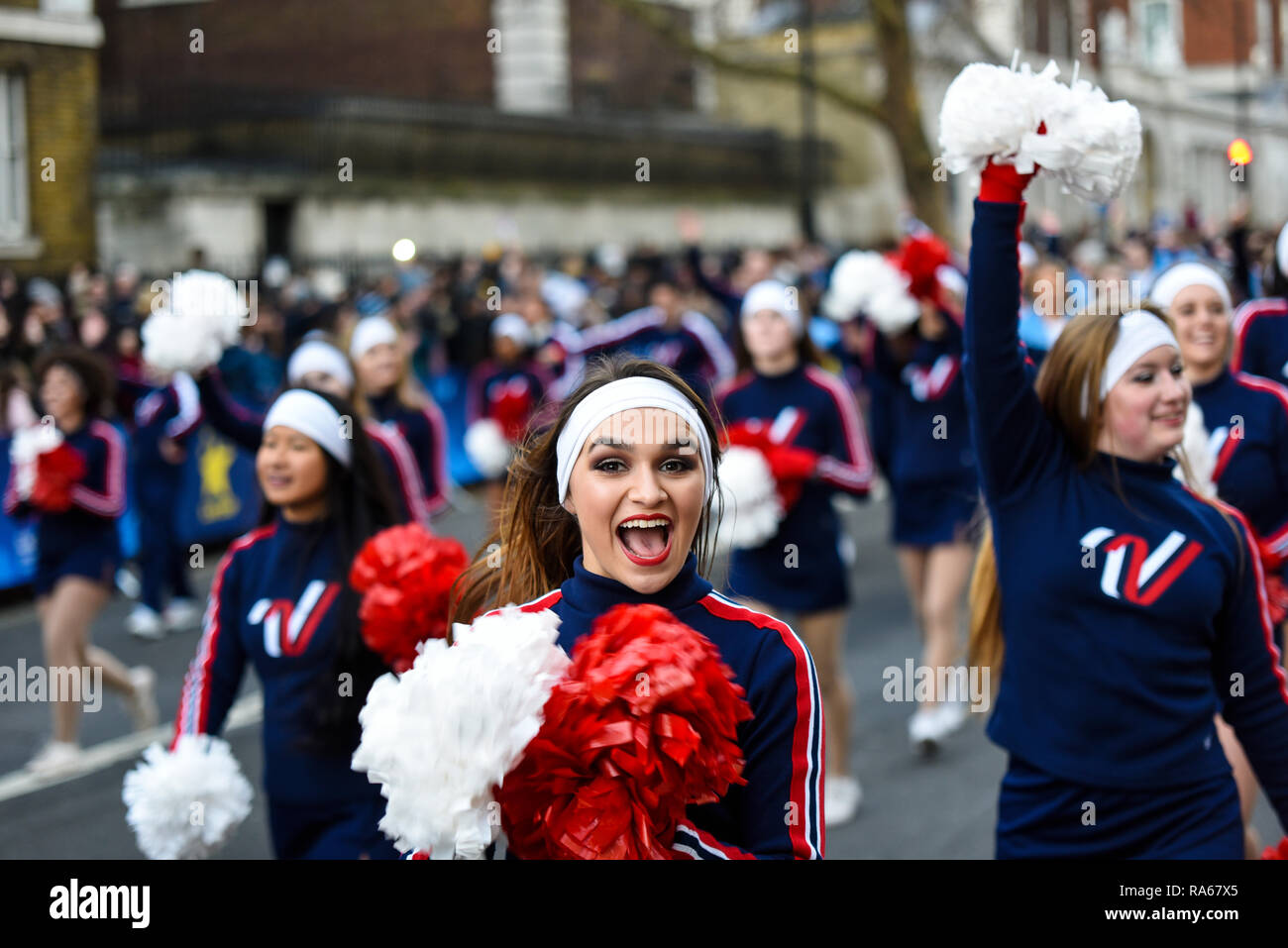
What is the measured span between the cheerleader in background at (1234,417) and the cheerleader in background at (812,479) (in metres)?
1.81

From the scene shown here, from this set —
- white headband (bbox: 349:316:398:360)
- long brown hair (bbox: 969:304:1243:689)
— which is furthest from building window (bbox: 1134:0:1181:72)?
long brown hair (bbox: 969:304:1243:689)

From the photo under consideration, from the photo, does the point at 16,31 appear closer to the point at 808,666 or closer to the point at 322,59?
the point at 322,59

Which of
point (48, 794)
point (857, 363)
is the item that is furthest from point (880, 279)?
point (48, 794)

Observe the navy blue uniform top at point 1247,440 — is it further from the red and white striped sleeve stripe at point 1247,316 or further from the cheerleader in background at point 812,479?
the cheerleader in background at point 812,479

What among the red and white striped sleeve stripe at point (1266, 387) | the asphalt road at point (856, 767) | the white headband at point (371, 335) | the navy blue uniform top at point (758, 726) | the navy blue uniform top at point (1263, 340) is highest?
the white headband at point (371, 335)

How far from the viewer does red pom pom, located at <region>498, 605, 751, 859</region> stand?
7.28ft

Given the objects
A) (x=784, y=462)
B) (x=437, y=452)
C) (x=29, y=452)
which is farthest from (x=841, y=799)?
(x=29, y=452)

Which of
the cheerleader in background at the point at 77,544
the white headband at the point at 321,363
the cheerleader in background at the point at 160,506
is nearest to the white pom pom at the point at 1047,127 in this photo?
the white headband at the point at 321,363

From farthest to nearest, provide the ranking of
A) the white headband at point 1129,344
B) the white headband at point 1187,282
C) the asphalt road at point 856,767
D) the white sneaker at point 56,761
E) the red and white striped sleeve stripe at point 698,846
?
the white sneaker at point 56,761
the asphalt road at point 856,767
the white headband at point 1187,282
the white headband at point 1129,344
the red and white striped sleeve stripe at point 698,846

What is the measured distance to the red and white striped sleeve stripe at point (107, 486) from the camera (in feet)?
24.8

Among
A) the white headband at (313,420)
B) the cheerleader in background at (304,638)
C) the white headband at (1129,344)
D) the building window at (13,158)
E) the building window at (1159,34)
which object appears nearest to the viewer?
the white headband at (1129,344)

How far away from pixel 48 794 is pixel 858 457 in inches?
148

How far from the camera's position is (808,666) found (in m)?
2.54

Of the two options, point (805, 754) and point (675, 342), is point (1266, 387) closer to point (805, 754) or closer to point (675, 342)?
point (805, 754)
